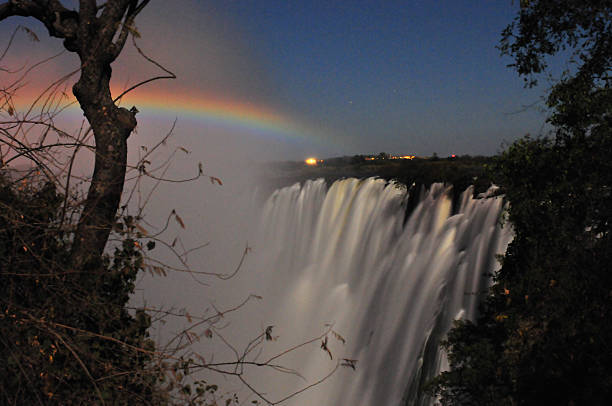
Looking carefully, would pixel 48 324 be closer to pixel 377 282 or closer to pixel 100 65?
pixel 100 65

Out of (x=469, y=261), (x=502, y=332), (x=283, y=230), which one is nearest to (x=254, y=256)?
(x=283, y=230)

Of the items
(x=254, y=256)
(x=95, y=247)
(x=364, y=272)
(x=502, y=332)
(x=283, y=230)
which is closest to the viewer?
(x=95, y=247)

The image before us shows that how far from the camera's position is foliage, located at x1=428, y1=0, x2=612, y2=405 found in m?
5.80

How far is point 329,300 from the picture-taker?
25969 millimetres

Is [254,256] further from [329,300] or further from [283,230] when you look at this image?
[329,300]

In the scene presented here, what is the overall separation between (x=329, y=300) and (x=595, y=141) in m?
20.5

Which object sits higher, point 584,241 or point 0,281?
point 584,241

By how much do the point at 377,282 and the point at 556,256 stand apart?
1381 centimetres

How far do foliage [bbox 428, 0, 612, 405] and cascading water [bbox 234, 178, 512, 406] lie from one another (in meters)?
1.10

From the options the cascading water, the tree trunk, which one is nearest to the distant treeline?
the cascading water

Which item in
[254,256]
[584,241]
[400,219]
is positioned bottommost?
[584,241]

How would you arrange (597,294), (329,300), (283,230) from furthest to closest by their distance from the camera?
(283,230) → (329,300) → (597,294)

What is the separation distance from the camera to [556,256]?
6.78 m

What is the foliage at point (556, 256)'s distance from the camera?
5.80 meters
